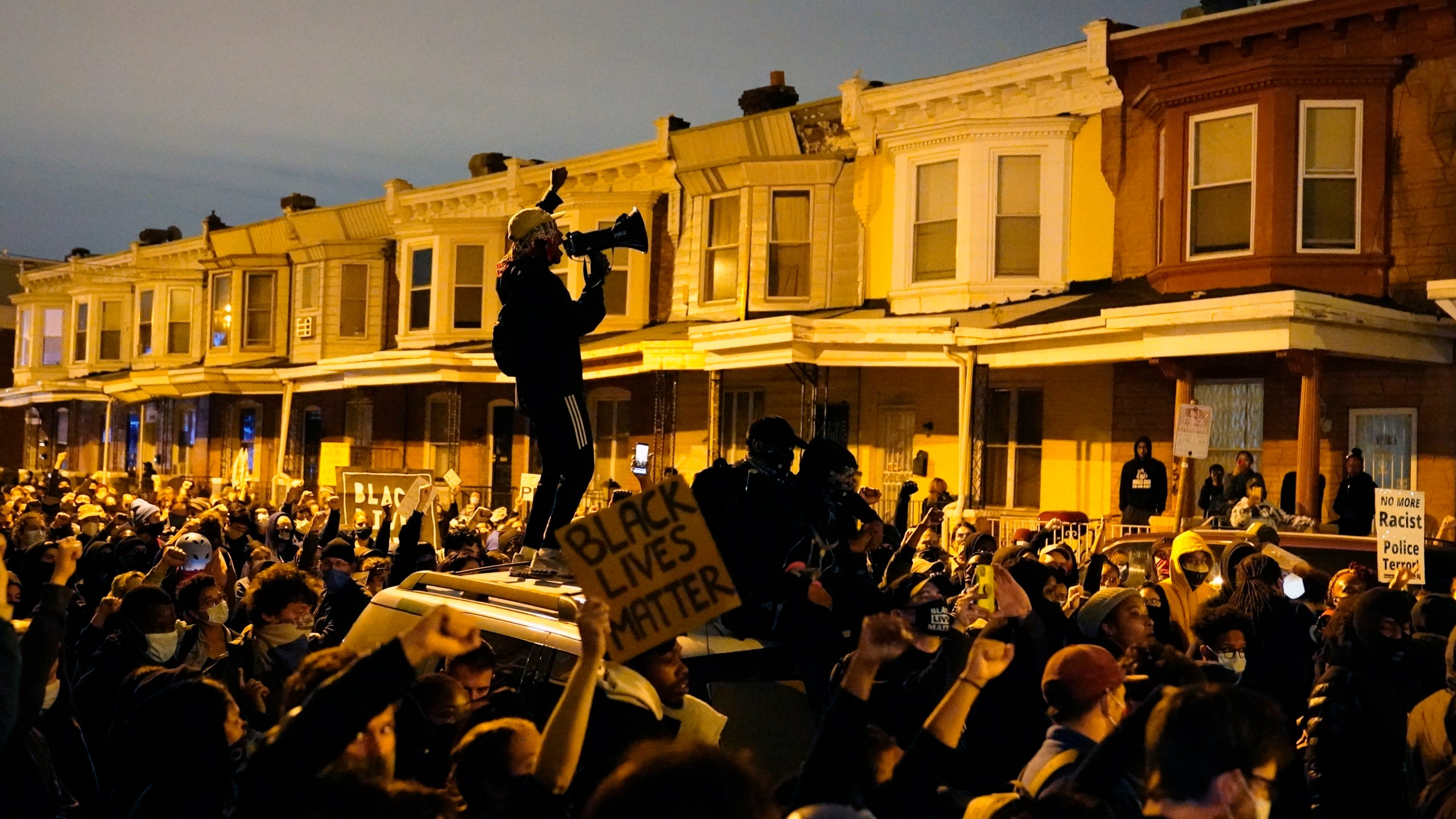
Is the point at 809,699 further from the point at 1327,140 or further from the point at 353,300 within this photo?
the point at 353,300

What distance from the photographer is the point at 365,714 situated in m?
3.31

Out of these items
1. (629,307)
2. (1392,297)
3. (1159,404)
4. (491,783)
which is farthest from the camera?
(629,307)

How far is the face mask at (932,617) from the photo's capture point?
502 cm

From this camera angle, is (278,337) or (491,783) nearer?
(491,783)

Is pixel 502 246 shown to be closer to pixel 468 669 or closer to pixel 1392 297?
pixel 1392 297

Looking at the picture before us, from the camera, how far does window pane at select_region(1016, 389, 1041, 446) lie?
19203 millimetres

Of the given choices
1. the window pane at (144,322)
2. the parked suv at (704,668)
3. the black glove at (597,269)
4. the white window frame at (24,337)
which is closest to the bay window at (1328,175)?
the black glove at (597,269)

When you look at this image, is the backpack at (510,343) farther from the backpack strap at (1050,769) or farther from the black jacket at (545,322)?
the backpack strap at (1050,769)

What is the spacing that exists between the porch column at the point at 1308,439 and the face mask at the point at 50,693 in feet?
42.9

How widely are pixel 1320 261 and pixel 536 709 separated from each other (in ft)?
45.2

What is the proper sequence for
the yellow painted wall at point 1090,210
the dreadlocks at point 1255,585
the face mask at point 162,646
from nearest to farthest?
the face mask at point 162,646 < the dreadlocks at point 1255,585 < the yellow painted wall at point 1090,210

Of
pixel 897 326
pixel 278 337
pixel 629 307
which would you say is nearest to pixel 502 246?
pixel 629 307

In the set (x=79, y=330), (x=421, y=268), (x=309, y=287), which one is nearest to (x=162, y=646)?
(x=421, y=268)

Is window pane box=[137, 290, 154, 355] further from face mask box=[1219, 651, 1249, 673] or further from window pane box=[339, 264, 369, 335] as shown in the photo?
face mask box=[1219, 651, 1249, 673]
